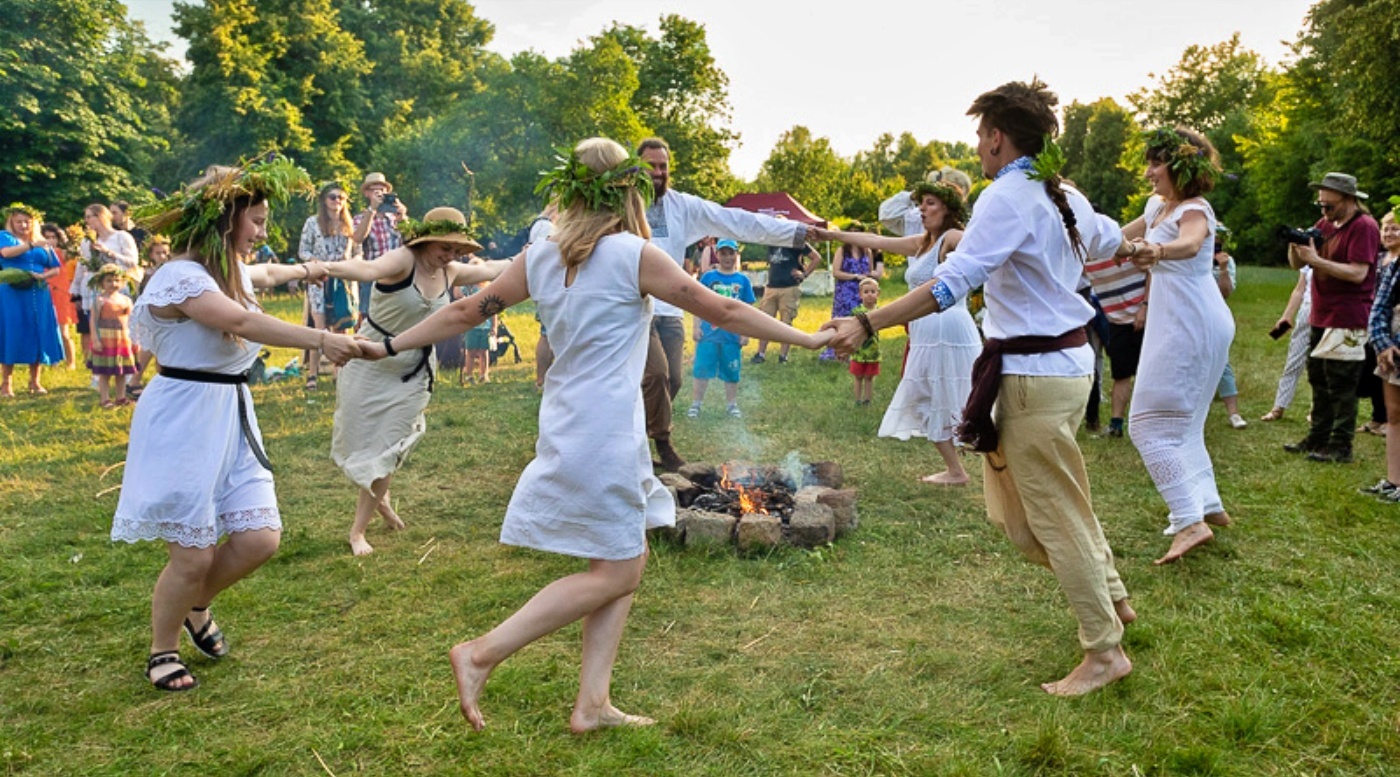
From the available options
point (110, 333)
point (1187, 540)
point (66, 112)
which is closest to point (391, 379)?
point (1187, 540)

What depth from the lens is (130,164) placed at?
98.0 ft

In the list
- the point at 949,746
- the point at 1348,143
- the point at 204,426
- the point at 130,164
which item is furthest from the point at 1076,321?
the point at 130,164

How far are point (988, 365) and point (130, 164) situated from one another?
33582 millimetres

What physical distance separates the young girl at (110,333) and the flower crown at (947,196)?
8.56 m

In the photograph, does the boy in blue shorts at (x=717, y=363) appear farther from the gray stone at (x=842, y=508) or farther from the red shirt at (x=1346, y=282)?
the red shirt at (x=1346, y=282)

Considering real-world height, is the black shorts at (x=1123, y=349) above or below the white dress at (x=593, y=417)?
below

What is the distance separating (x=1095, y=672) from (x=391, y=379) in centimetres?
406

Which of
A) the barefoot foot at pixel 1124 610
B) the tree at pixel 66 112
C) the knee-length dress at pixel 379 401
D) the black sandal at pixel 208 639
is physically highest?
the tree at pixel 66 112


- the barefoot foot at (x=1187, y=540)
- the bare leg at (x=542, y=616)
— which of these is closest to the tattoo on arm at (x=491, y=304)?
the bare leg at (x=542, y=616)

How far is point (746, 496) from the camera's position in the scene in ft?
19.9

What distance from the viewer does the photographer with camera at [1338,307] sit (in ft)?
23.4

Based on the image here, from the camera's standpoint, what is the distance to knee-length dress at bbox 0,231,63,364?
10711mm

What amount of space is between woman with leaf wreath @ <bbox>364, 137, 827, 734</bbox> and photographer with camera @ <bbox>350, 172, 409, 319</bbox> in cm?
767

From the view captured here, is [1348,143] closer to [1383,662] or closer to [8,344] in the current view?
[1383,662]
